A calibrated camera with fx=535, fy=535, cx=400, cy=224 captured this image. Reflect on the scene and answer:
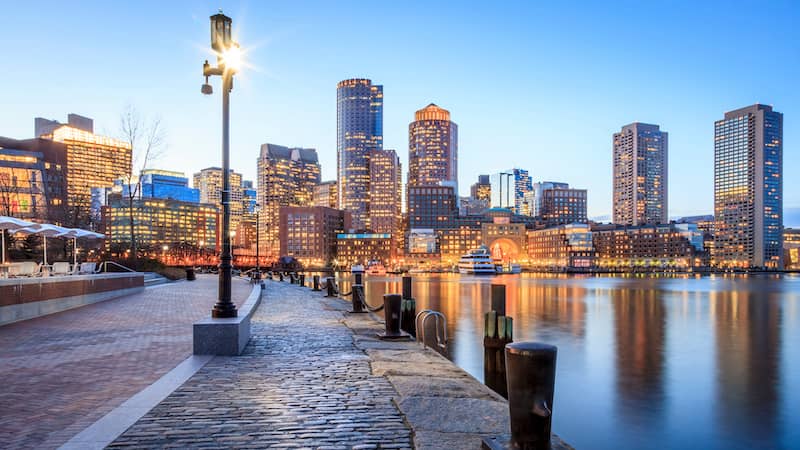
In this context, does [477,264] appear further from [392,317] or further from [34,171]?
[392,317]

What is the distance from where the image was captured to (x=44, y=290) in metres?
18.0

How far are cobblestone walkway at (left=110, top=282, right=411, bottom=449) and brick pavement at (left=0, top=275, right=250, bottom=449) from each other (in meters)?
0.92

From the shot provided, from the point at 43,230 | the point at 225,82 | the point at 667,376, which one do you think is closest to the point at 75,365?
the point at 225,82

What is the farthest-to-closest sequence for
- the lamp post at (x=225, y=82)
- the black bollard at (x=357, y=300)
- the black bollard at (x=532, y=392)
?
the black bollard at (x=357, y=300) → the lamp post at (x=225, y=82) → the black bollard at (x=532, y=392)

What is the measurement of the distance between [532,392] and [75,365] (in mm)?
8648

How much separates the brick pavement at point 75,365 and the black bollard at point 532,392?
191 inches

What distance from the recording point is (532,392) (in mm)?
5168

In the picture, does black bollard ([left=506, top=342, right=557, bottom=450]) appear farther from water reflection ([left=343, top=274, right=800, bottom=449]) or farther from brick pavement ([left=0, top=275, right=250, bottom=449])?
water reflection ([left=343, top=274, right=800, bottom=449])

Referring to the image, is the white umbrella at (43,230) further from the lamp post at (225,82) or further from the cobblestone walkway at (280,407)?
the cobblestone walkway at (280,407)

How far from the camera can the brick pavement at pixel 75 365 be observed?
6.53 meters

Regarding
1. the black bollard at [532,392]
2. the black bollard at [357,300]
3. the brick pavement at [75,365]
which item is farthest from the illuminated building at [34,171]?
the black bollard at [532,392]

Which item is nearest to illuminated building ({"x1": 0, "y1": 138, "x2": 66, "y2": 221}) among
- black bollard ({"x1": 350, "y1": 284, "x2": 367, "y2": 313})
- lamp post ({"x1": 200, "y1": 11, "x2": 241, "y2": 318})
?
black bollard ({"x1": 350, "y1": 284, "x2": 367, "y2": 313})

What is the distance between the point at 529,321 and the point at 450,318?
607cm

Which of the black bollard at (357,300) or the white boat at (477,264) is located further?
the white boat at (477,264)
